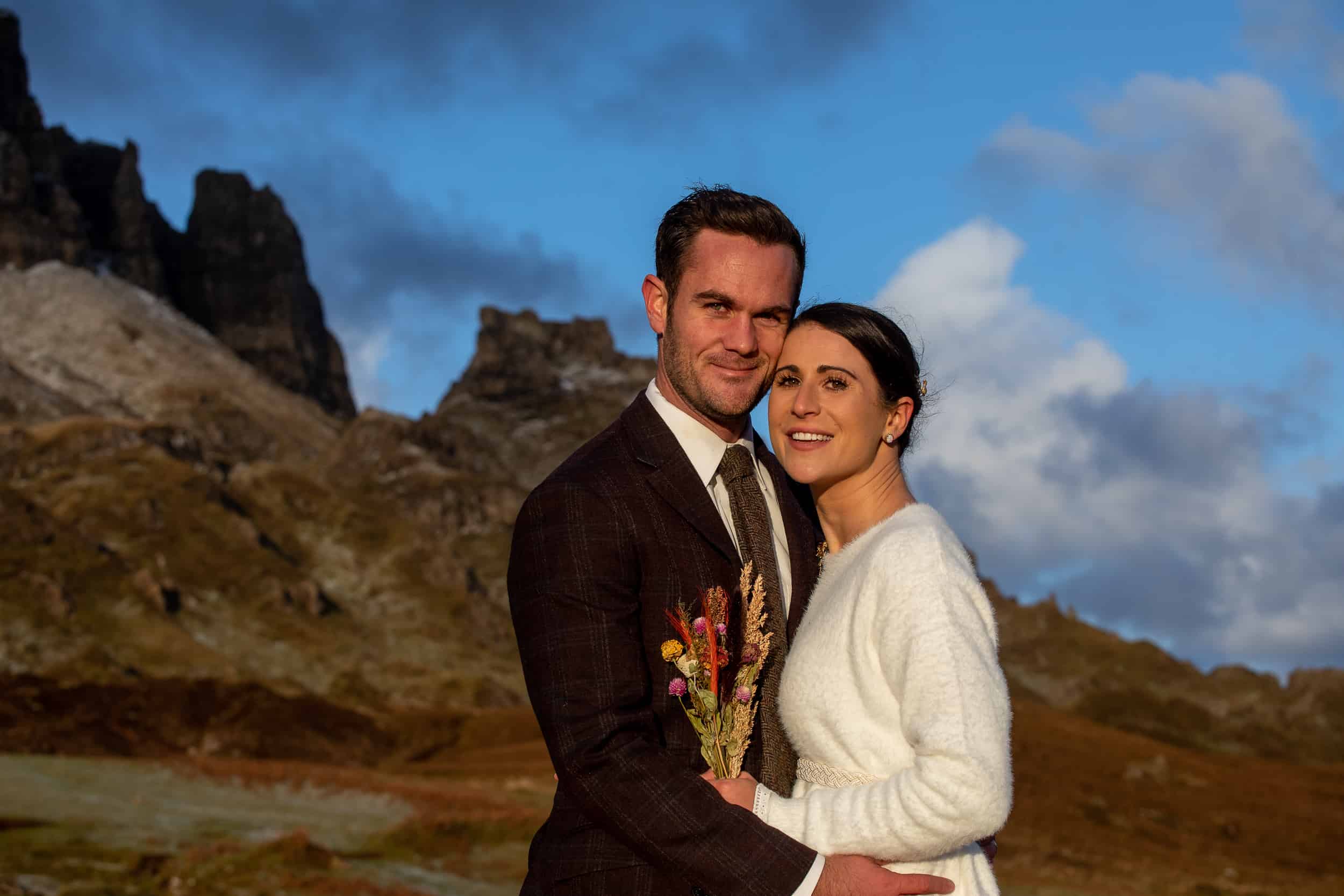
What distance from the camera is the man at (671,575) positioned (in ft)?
14.1

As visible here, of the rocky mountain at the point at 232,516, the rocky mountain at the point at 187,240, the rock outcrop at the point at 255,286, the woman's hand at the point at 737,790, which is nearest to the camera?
the woman's hand at the point at 737,790

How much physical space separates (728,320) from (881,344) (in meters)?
0.60

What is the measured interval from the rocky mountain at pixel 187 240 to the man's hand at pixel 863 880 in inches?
6160

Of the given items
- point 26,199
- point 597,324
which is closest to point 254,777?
point 26,199

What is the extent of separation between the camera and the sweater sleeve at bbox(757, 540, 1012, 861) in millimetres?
4031

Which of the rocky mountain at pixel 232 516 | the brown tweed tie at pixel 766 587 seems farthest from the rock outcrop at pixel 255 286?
the brown tweed tie at pixel 766 587

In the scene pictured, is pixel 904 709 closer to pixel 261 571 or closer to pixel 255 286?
pixel 261 571

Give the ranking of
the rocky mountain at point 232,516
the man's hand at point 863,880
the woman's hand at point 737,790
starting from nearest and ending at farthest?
the man's hand at point 863,880, the woman's hand at point 737,790, the rocky mountain at point 232,516

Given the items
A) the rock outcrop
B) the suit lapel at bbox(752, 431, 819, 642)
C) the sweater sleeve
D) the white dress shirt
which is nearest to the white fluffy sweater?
the sweater sleeve

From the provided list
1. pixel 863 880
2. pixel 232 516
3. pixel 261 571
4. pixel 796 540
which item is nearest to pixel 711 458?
pixel 796 540

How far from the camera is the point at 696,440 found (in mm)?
5168

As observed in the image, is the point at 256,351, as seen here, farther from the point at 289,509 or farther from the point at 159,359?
the point at 289,509

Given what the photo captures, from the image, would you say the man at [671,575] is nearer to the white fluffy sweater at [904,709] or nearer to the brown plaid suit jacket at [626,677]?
the brown plaid suit jacket at [626,677]

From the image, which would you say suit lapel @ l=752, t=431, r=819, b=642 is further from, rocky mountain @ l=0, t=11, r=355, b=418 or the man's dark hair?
rocky mountain @ l=0, t=11, r=355, b=418
